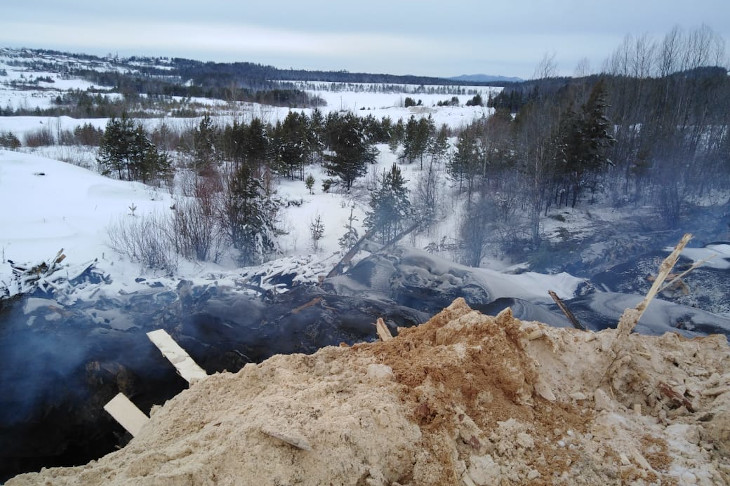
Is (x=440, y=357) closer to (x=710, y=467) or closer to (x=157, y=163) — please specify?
(x=710, y=467)

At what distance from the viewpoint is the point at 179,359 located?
5270 mm

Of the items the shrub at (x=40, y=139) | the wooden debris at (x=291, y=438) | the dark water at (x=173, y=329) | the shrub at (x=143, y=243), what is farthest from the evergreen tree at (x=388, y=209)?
the shrub at (x=40, y=139)

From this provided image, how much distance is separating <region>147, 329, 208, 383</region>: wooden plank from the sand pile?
145cm

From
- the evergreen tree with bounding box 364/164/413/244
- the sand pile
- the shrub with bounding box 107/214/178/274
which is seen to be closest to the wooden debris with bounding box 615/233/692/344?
the sand pile

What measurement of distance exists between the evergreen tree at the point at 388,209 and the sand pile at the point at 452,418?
1398cm

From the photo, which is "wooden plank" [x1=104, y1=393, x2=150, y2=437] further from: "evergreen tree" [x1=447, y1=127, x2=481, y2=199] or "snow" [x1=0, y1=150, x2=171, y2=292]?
"evergreen tree" [x1=447, y1=127, x2=481, y2=199]

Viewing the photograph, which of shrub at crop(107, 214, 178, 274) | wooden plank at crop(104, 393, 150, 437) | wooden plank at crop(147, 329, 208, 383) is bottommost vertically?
shrub at crop(107, 214, 178, 274)

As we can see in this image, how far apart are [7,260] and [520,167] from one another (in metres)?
20.9

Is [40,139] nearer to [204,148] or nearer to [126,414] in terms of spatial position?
[204,148]

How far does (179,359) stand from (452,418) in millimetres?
3796

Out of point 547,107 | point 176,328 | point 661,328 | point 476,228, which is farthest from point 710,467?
point 547,107

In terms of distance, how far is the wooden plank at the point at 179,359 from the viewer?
490 centimetres

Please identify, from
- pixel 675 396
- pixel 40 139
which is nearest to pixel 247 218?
pixel 675 396

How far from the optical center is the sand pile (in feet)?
8.16
